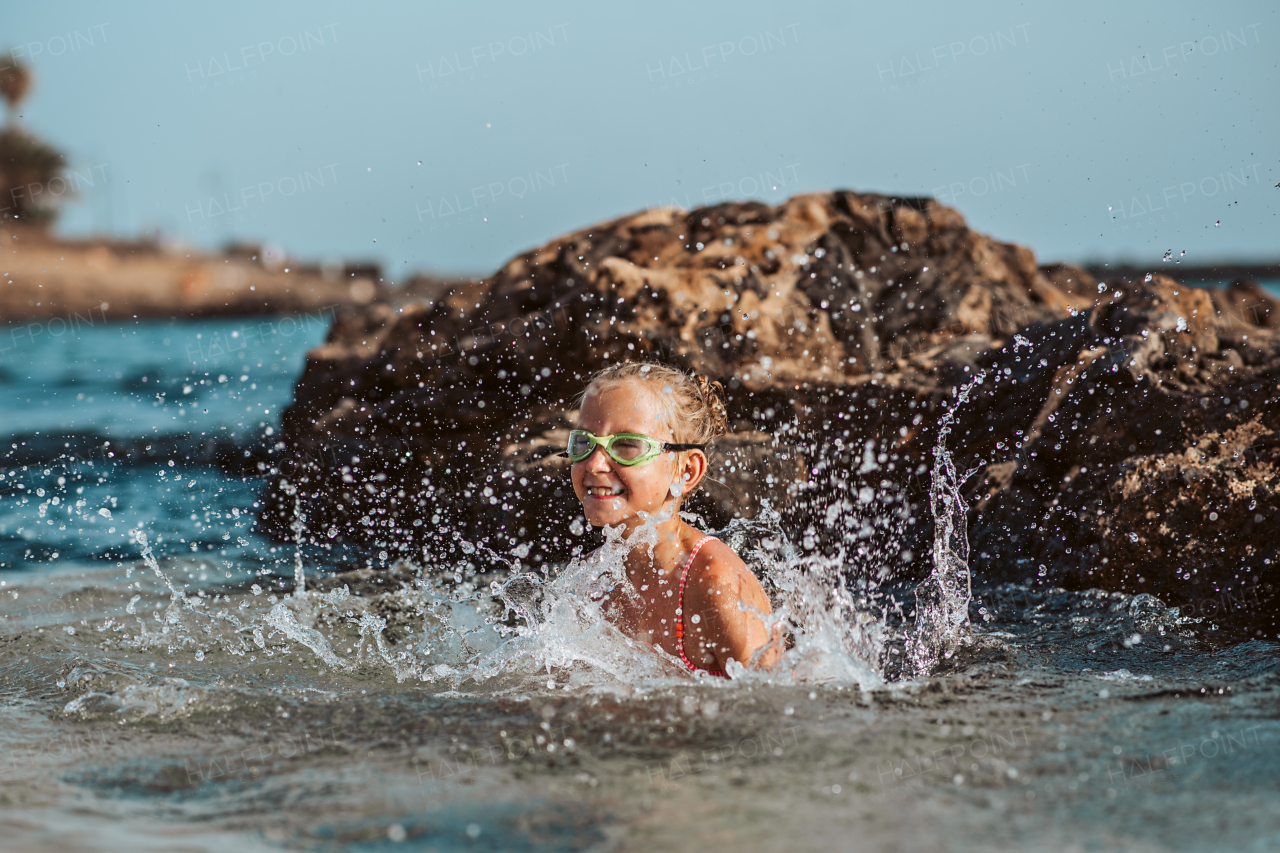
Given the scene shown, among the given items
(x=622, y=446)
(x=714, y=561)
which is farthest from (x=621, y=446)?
(x=714, y=561)

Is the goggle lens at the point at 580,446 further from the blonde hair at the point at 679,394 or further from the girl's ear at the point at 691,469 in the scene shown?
the girl's ear at the point at 691,469

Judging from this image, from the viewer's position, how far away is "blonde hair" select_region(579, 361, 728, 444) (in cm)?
395

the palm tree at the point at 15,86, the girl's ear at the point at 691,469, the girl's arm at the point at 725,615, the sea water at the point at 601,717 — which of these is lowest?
the sea water at the point at 601,717

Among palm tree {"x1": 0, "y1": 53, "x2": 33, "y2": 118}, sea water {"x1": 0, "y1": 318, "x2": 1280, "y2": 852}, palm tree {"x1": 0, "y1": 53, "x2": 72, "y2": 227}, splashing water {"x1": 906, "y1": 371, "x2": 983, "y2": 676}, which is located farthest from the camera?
palm tree {"x1": 0, "y1": 53, "x2": 33, "y2": 118}

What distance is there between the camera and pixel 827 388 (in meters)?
6.04

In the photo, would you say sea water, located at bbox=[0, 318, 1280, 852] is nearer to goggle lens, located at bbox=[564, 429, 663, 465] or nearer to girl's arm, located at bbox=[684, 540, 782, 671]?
girl's arm, located at bbox=[684, 540, 782, 671]

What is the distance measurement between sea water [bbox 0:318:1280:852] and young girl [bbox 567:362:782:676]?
10 cm

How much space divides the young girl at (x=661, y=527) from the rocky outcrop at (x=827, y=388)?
1769 mm

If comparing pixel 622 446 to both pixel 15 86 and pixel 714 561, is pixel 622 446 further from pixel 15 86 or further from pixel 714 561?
pixel 15 86

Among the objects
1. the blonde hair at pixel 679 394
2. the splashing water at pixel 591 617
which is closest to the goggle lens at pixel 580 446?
the blonde hair at pixel 679 394

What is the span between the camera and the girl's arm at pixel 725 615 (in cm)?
367

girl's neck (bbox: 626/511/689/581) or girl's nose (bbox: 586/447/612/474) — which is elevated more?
girl's nose (bbox: 586/447/612/474)

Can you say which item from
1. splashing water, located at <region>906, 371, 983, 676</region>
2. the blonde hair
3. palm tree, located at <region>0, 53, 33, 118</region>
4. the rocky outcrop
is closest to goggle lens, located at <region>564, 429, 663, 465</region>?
the blonde hair

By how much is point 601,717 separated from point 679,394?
125 centimetres
